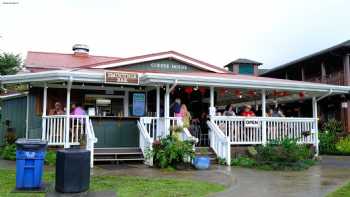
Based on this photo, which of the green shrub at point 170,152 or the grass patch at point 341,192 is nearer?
the grass patch at point 341,192

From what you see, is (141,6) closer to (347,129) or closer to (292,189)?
(292,189)

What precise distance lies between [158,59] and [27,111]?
207 inches

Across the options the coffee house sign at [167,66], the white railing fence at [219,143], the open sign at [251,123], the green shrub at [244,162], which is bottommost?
the green shrub at [244,162]

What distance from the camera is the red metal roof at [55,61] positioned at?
16.9 metres

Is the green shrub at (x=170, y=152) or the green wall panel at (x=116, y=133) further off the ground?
the green wall panel at (x=116, y=133)

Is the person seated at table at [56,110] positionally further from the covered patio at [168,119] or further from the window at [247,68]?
the window at [247,68]

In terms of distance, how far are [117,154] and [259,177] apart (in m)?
4.59

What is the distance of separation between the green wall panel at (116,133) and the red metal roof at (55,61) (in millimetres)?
2848

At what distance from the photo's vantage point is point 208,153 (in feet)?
43.8

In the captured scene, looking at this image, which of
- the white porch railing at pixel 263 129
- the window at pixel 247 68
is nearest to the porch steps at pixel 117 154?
the white porch railing at pixel 263 129

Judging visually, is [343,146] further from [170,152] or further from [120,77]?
[120,77]

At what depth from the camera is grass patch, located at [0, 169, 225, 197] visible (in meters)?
7.80

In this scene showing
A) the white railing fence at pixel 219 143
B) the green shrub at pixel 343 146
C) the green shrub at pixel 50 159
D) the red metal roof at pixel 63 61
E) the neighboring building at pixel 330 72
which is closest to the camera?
the green shrub at pixel 50 159

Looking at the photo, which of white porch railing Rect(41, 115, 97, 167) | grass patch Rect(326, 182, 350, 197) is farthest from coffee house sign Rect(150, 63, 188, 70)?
grass patch Rect(326, 182, 350, 197)
